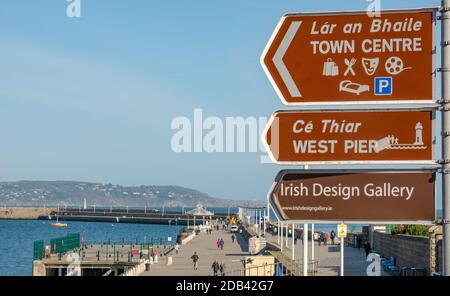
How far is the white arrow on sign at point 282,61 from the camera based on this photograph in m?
6.37

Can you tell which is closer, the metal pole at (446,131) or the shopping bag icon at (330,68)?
the metal pole at (446,131)

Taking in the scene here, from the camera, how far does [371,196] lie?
6.36 metres

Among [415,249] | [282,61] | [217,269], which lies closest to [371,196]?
[282,61]

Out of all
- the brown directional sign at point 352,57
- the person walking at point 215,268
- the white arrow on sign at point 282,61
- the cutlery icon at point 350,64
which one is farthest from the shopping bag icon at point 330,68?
the person walking at point 215,268

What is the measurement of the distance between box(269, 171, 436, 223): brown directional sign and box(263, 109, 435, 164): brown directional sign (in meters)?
0.16

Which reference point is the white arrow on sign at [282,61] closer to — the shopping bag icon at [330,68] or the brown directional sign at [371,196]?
the shopping bag icon at [330,68]

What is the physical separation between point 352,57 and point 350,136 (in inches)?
28.8

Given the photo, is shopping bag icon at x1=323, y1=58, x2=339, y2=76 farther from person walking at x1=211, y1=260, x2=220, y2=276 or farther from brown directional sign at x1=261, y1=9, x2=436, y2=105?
person walking at x1=211, y1=260, x2=220, y2=276

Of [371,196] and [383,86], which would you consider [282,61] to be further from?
[371,196]

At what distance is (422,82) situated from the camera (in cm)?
630

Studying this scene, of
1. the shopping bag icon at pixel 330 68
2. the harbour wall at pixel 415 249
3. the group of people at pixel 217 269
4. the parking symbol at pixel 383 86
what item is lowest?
the group of people at pixel 217 269

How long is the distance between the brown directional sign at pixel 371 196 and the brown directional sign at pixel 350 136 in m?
0.16
